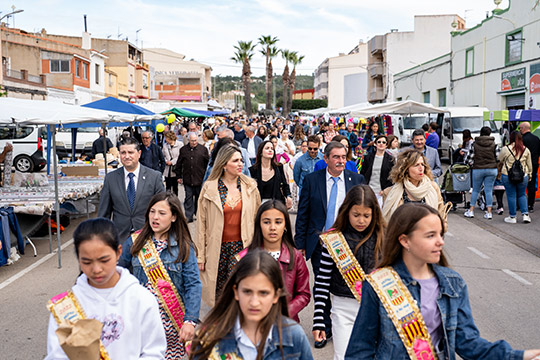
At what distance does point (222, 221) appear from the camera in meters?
5.51

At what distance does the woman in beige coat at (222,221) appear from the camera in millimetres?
5465

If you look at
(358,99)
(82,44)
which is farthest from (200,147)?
(358,99)

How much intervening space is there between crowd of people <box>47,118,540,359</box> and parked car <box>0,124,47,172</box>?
60.7 feet

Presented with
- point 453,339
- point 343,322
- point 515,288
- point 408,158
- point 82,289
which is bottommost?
point 515,288

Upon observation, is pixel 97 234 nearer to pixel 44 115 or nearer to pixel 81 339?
pixel 81 339

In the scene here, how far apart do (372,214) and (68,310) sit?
229 centimetres

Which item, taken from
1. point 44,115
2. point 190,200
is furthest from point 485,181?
point 44,115

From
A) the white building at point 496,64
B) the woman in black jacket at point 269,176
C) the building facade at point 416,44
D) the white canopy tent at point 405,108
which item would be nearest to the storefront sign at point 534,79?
the white building at point 496,64

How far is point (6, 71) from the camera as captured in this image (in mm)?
34594

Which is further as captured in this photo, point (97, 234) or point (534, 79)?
point (534, 79)

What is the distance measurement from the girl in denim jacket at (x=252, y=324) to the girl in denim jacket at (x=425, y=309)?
1.09 ft

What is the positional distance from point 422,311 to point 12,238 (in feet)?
25.3

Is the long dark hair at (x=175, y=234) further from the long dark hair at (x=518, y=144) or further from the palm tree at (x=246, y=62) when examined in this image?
the palm tree at (x=246, y=62)

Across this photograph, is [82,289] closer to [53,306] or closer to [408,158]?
[53,306]
